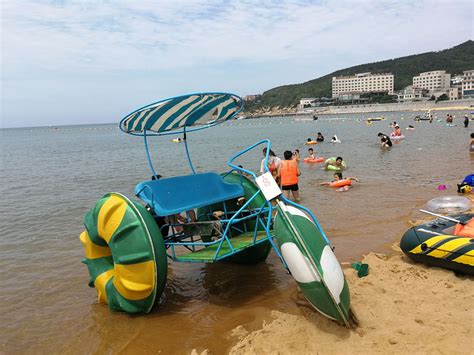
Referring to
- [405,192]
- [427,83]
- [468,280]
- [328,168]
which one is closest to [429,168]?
[328,168]

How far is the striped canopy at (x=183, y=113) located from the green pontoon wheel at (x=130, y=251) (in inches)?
51.9

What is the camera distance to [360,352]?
11.8 ft

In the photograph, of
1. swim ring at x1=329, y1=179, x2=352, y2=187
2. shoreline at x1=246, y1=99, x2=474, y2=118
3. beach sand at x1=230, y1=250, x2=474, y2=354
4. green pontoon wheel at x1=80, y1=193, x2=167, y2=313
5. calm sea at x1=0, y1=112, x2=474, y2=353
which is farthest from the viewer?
shoreline at x1=246, y1=99, x2=474, y2=118

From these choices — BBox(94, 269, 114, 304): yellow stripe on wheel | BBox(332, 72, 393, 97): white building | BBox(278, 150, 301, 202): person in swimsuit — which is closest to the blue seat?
BBox(94, 269, 114, 304): yellow stripe on wheel

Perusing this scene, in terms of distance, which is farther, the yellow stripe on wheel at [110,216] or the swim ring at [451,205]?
the swim ring at [451,205]

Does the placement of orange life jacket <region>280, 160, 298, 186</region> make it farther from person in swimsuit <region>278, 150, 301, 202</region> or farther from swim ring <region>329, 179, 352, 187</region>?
swim ring <region>329, 179, 352, 187</region>

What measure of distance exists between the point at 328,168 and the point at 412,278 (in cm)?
1207

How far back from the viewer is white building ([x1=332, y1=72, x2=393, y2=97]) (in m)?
179

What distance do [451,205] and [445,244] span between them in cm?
309

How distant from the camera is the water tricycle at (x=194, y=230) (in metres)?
3.97

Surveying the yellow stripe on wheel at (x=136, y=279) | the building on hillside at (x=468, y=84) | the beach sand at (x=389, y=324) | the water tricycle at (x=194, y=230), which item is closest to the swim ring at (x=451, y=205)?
the beach sand at (x=389, y=324)

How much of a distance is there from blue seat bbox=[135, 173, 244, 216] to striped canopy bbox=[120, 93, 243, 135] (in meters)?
0.94

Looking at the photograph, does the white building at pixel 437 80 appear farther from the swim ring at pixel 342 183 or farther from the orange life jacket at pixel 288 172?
the orange life jacket at pixel 288 172

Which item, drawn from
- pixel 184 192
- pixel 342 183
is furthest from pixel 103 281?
pixel 342 183
